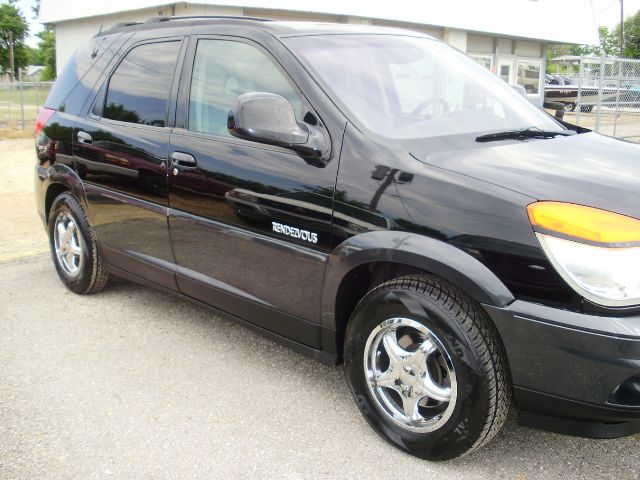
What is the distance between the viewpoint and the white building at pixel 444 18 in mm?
16962

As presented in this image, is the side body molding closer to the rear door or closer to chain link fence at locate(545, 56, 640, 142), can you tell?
the rear door

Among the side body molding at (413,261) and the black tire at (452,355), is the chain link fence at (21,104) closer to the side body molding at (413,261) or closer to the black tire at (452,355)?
the side body molding at (413,261)

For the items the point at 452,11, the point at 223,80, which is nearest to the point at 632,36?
the point at 452,11

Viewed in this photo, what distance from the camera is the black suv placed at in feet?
7.28

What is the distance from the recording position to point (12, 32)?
46.6m

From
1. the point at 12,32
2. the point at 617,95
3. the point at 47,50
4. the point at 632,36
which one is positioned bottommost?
the point at 617,95

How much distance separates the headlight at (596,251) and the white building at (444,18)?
14.8 metres

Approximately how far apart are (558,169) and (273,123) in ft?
4.00

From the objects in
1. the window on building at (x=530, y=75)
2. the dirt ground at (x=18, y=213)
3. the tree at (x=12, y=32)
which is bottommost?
the dirt ground at (x=18, y=213)

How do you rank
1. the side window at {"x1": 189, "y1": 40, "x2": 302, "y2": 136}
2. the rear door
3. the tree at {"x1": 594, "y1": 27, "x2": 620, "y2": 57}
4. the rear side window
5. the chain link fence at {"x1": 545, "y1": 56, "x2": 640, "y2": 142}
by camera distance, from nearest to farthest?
the side window at {"x1": 189, "y1": 40, "x2": 302, "y2": 136}
the rear door
the rear side window
the chain link fence at {"x1": 545, "y1": 56, "x2": 640, "y2": 142}
the tree at {"x1": 594, "y1": 27, "x2": 620, "y2": 57}

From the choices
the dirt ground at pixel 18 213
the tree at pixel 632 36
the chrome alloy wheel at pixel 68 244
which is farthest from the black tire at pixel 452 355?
the tree at pixel 632 36

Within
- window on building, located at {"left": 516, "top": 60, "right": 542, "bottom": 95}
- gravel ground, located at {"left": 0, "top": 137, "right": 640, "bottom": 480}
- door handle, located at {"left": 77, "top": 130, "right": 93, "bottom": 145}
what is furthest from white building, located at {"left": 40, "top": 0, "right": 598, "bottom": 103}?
gravel ground, located at {"left": 0, "top": 137, "right": 640, "bottom": 480}

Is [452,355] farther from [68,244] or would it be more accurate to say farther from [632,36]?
[632,36]

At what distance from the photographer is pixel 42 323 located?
13.8ft
